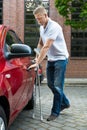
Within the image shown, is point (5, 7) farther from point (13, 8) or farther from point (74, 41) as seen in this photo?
point (74, 41)

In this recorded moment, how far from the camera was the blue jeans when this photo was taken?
6570mm

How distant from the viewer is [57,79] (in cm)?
657

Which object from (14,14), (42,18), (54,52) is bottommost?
(14,14)

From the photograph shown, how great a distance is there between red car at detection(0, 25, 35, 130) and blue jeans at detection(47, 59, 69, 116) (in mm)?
718

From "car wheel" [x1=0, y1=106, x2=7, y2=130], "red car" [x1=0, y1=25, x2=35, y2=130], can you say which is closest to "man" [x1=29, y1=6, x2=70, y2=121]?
"red car" [x1=0, y1=25, x2=35, y2=130]

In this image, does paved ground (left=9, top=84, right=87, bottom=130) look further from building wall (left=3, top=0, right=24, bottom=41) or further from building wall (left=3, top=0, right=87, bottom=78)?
building wall (left=3, top=0, right=24, bottom=41)

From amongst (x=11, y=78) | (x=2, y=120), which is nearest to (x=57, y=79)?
(x=11, y=78)

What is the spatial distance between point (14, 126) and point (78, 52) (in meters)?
13.5

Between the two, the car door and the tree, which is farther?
the tree

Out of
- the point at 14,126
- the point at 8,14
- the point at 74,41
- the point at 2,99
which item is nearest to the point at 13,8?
the point at 8,14

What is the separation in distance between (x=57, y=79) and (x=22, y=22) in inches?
508

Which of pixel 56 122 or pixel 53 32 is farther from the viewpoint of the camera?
pixel 56 122

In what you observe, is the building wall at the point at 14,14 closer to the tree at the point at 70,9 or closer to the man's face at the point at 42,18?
the tree at the point at 70,9

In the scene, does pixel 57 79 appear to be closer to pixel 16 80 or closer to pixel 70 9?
pixel 16 80
